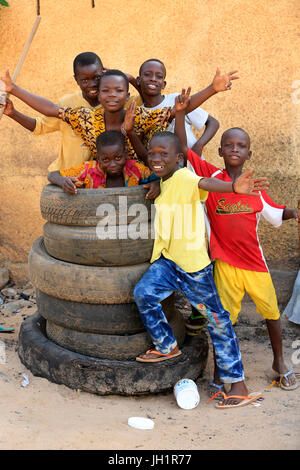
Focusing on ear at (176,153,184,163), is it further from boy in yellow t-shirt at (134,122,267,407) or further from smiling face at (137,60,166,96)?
smiling face at (137,60,166,96)

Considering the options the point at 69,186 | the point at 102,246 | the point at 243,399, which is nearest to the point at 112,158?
the point at 69,186

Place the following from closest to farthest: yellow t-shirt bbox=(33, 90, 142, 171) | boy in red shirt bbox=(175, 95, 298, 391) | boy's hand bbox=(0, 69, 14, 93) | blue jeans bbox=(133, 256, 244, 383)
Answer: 1. blue jeans bbox=(133, 256, 244, 383)
2. boy in red shirt bbox=(175, 95, 298, 391)
3. boy's hand bbox=(0, 69, 14, 93)
4. yellow t-shirt bbox=(33, 90, 142, 171)

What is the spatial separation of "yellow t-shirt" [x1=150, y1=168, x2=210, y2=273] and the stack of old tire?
0.47 feet

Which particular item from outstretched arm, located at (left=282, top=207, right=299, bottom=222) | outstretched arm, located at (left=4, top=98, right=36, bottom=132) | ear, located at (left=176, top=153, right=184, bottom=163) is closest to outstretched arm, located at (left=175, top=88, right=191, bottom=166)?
ear, located at (left=176, top=153, right=184, bottom=163)

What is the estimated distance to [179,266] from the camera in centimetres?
308

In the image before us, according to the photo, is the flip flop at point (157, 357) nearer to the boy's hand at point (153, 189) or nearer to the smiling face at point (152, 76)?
the boy's hand at point (153, 189)

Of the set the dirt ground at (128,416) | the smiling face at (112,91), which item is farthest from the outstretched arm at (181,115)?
the dirt ground at (128,416)

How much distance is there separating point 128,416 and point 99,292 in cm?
76

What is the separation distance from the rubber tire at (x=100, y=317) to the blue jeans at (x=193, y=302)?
169mm

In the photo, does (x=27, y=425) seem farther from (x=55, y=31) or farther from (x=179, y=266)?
(x=55, y=31)

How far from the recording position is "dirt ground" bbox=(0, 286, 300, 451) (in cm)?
263
